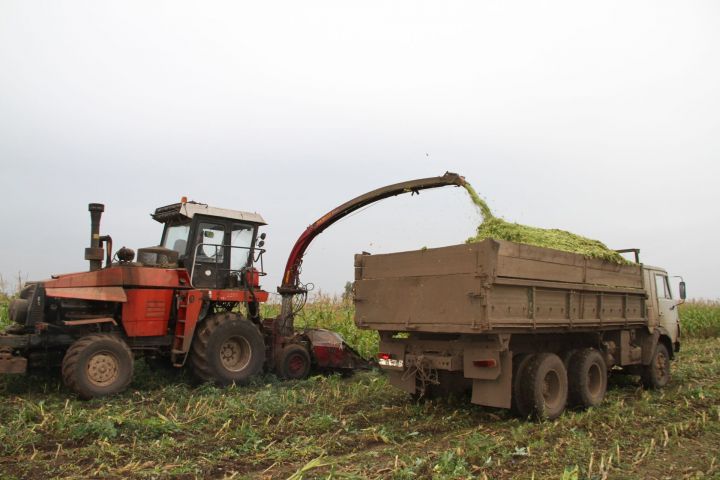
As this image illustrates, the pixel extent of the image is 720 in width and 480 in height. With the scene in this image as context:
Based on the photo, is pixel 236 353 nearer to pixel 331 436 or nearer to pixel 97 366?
pixel 97 366

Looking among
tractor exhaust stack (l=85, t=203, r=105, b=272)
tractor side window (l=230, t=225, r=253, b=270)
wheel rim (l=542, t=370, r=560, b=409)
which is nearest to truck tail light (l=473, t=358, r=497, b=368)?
wheel rim (l=542, t=370, r=560, b=409)

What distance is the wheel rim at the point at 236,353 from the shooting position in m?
10.1

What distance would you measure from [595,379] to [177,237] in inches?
278

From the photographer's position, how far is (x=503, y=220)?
830cm

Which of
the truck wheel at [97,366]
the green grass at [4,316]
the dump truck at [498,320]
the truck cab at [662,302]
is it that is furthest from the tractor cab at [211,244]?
the truck cab at [662,302]

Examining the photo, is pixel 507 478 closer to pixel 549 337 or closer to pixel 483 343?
pixel 483 343

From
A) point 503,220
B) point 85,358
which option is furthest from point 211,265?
point 503,220

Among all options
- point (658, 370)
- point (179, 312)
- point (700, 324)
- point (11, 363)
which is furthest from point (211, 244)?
point (700, 324)

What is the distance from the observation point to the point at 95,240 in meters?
9.04

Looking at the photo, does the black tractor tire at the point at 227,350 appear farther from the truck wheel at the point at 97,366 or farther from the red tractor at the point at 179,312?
the truck wheel at the point at 97,366

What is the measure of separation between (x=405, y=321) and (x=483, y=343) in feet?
3.50

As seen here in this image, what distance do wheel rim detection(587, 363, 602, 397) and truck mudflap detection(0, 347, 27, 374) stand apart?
772 centimetres

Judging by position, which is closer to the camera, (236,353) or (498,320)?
(498,320)

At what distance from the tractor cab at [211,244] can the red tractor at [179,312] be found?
2cm
